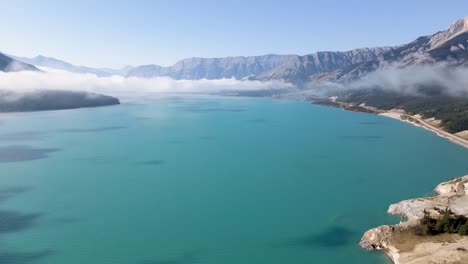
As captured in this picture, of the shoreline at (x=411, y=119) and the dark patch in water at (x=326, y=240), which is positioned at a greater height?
the dark patch in water at (x=326, y=240)

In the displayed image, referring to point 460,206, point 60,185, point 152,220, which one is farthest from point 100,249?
point 460,206

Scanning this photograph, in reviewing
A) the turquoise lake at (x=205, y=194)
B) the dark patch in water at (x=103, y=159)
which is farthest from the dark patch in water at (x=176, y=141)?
the dark patch in water at (x=103, y=159)

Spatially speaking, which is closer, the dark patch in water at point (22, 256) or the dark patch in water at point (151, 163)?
the dark patch in water at point (22, 256)

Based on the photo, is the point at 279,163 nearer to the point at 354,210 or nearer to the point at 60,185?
the point at 354,210

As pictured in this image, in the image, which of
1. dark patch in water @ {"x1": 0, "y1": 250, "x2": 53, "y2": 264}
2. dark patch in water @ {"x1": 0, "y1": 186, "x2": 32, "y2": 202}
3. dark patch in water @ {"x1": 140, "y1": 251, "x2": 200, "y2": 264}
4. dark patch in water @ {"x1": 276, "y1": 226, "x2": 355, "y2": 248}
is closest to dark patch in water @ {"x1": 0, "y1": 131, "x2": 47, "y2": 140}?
dark patch in water @ {"x1": 0, "y1": 186, "x2": 32, "y2": 202}

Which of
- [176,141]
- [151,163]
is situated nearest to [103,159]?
[151,163]

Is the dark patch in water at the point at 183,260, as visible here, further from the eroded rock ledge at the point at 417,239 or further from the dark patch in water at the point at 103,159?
the dark patch in water at the point at 103,159

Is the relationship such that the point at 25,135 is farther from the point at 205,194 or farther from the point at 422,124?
the point at 422,124
